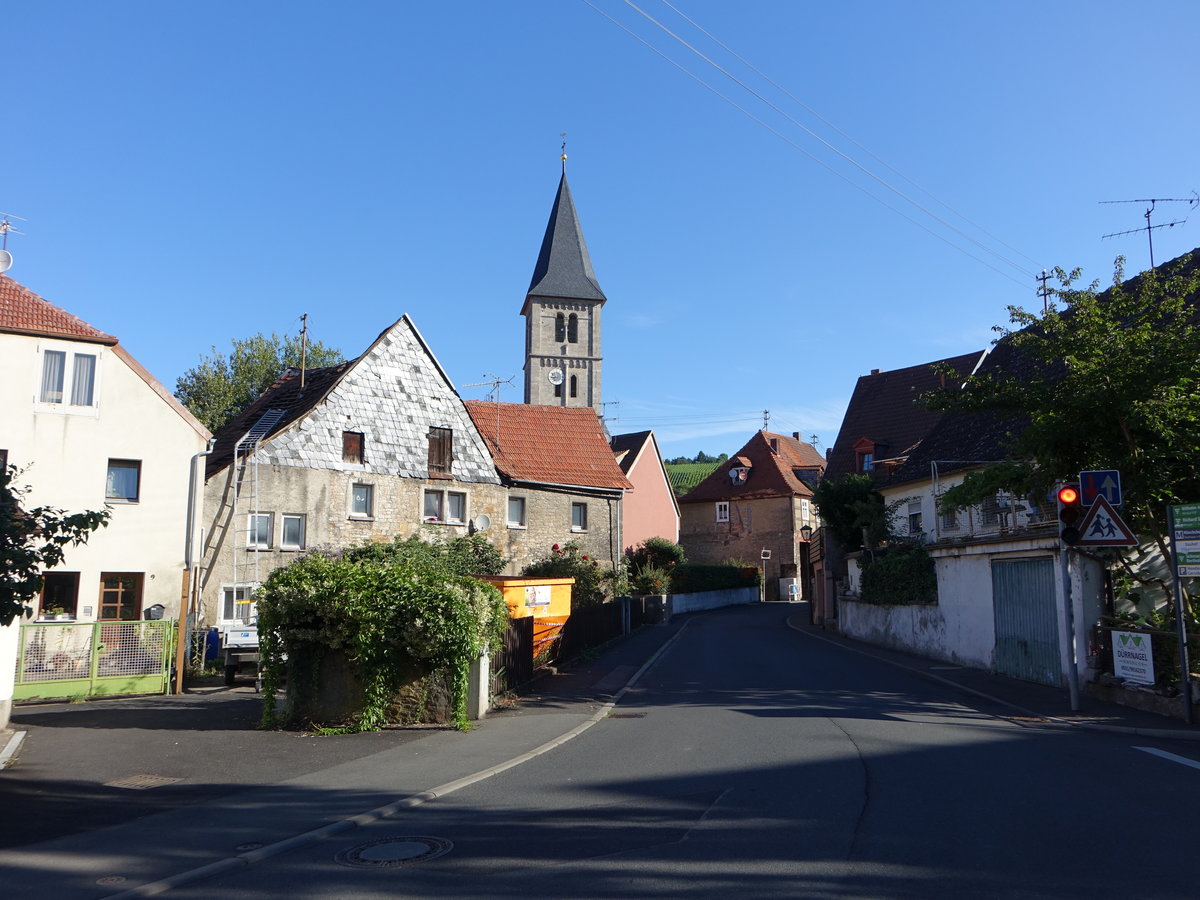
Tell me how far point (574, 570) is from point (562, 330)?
44831mm

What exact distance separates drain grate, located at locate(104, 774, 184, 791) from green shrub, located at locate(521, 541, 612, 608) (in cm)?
2424

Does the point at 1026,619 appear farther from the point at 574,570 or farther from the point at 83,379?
the point at 83,379

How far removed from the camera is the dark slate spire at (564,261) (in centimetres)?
7825

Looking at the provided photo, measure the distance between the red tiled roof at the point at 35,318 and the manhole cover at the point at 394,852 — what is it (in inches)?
793

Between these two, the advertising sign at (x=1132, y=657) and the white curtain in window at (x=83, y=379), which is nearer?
the advertising sign at (x=1132, y=657)

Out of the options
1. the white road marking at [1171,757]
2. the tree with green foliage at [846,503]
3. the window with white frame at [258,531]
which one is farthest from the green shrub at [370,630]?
A: the tree with green foliage at [846,503]

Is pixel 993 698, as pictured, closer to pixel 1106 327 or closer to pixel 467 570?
pixel 1106 327

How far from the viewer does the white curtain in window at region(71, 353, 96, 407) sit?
23453 mm

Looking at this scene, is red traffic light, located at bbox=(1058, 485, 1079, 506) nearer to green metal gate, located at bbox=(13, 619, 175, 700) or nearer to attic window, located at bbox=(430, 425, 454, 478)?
green metal gate, located at bbox=(13, 619, 175, 700)

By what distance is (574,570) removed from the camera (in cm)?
3569

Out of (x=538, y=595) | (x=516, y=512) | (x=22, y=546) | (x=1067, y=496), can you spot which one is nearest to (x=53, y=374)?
(x=538, y=595)

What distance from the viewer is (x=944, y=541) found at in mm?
24453

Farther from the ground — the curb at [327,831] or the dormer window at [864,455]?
the dormer window at [864,455]

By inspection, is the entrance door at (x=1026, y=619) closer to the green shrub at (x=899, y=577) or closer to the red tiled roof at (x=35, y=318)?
the green shrub at (x=899, y=577)
